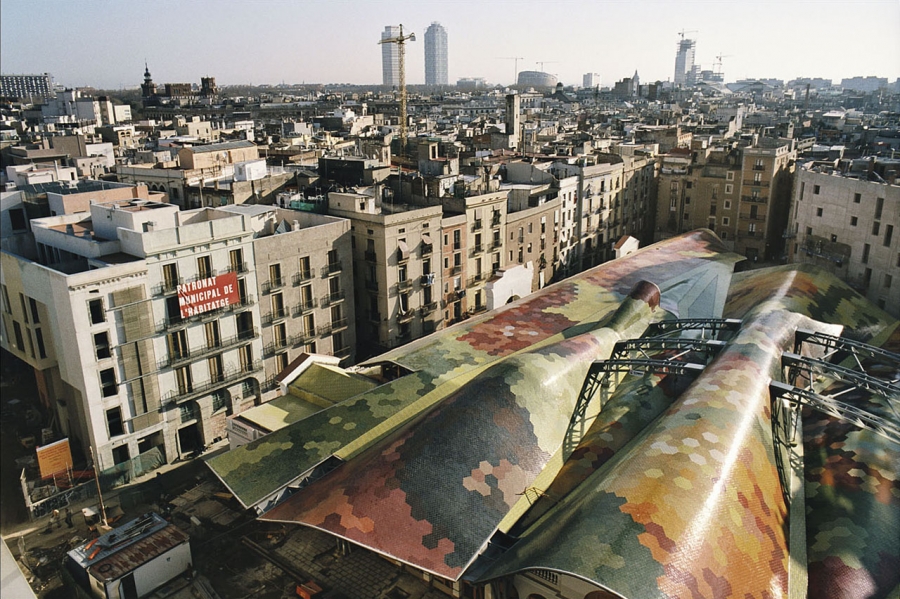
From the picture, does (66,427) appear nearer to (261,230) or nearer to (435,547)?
(261,230)

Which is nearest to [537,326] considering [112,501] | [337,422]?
[337,422]

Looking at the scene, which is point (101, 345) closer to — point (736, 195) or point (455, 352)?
point (455, 352)

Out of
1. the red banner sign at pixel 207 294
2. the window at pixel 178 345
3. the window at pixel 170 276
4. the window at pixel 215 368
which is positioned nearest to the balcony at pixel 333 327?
the red banner sign at pixel 207 294

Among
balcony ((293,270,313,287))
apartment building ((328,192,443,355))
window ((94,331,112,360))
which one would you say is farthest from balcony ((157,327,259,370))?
apartment building ((328,192,443,355))

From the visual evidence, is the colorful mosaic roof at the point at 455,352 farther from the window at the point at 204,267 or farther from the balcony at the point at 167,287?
the balcony at the point at 167,287

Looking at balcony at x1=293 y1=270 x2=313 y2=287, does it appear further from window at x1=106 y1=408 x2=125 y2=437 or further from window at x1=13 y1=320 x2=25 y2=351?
window at x1=13 y1=320 x2=25 y2=351

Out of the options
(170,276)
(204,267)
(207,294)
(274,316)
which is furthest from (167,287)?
(274,316)
